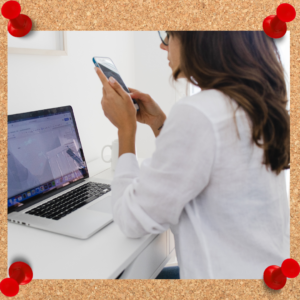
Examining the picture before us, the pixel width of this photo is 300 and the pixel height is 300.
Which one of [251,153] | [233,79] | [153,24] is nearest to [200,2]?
[153,24]

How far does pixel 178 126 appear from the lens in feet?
1.63

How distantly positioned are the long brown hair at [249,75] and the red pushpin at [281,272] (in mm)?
195

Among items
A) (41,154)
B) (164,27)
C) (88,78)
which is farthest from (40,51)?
(164,27)

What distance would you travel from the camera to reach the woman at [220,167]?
500 millimetres

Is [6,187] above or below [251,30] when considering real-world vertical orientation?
below

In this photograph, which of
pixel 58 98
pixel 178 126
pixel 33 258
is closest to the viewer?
pixel 178 126

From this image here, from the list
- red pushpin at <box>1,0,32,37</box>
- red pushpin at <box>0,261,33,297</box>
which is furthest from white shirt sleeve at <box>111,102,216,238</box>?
red pushpin at <box>1,0,32,37</box>

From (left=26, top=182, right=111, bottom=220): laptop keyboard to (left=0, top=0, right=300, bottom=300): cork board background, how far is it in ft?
0.33

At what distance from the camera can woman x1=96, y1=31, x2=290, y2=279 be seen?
0.50 metres

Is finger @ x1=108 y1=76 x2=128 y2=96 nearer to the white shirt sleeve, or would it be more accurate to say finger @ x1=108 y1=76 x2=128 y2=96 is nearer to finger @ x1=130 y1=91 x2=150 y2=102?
finger @ x1=130 y1=91 x2=150 y2=102

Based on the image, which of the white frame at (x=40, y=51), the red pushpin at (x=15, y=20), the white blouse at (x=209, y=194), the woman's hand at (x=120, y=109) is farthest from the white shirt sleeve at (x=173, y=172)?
the white frame at (x=40, y=51)

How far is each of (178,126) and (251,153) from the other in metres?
0.14

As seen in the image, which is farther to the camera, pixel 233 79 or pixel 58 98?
pixel 58 98

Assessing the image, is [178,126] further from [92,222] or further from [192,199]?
[92,222]
